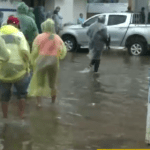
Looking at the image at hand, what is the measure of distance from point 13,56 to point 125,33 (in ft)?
39.0

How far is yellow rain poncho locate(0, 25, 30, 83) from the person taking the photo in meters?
6.01

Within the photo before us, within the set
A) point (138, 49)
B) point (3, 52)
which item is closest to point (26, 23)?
point (3, 52)

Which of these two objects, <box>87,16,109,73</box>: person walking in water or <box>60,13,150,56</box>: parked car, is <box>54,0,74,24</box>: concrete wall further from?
<box>87,16,109,73</box>: person walking in water

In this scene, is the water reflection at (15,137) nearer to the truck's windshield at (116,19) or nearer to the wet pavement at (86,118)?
the wet pavement at (86,118)

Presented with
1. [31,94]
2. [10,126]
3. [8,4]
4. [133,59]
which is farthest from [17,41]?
[8,4]

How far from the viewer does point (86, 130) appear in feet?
20.3

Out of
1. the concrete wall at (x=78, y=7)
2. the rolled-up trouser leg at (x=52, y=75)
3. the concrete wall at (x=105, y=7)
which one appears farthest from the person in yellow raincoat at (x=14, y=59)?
the concrete wall at (x=105, y=7)

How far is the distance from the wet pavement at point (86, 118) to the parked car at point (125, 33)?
5.99 meters

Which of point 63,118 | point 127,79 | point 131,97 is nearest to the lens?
point 63,118

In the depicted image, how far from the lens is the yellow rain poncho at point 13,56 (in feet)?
19.7

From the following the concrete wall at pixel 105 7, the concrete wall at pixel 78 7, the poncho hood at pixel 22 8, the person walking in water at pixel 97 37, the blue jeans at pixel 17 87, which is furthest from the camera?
the concrete wall at pixel 105 7

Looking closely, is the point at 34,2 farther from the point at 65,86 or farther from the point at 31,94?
the point at 31,94

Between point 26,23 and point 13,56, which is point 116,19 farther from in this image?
point 13,56

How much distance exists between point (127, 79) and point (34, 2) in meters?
13.0
